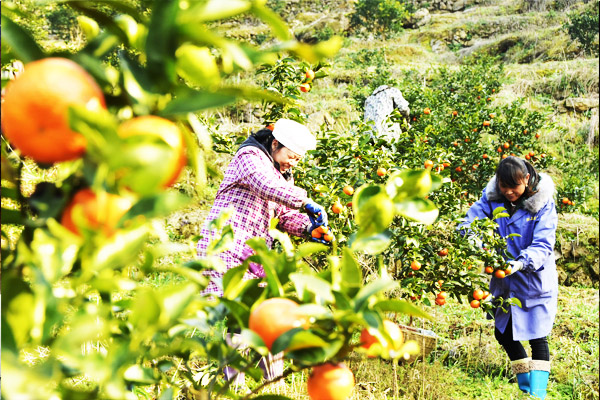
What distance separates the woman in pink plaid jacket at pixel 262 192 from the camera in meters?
2.19

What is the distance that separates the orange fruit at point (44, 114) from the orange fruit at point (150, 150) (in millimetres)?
48

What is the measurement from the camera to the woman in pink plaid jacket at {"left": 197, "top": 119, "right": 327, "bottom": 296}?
2193mm

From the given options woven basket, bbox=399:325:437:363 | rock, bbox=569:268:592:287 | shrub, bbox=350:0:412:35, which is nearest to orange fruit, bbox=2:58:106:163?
woven basket, bbox=399:325:437:363

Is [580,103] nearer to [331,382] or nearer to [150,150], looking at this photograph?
[331,382]

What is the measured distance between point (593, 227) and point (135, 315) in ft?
22.1

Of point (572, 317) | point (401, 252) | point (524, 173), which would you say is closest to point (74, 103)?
point (401, 252)

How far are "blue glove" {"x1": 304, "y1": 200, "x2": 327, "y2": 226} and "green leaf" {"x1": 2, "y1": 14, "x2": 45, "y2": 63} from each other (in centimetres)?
171

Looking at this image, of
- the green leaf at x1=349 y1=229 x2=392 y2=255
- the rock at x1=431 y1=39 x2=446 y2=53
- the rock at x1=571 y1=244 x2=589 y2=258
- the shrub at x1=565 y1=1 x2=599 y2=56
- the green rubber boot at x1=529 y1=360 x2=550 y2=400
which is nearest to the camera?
the green leaf at x1=349 y1=229 x2=392 y2=255

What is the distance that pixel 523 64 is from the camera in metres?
13.5

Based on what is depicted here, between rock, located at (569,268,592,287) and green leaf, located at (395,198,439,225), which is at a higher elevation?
rock, located at (569,268,592,287)

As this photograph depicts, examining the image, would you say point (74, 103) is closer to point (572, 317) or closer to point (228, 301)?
point (228, 301)

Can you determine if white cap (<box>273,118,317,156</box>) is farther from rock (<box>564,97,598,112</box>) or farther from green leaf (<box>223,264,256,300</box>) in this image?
rock (<box>564,97,598,112</box>)

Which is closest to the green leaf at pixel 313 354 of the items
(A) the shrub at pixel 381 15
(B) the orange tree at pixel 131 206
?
(B) the orange tree at pixel 131 206

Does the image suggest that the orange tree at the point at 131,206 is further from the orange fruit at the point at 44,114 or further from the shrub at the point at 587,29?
the shrub at the point at 587,29
